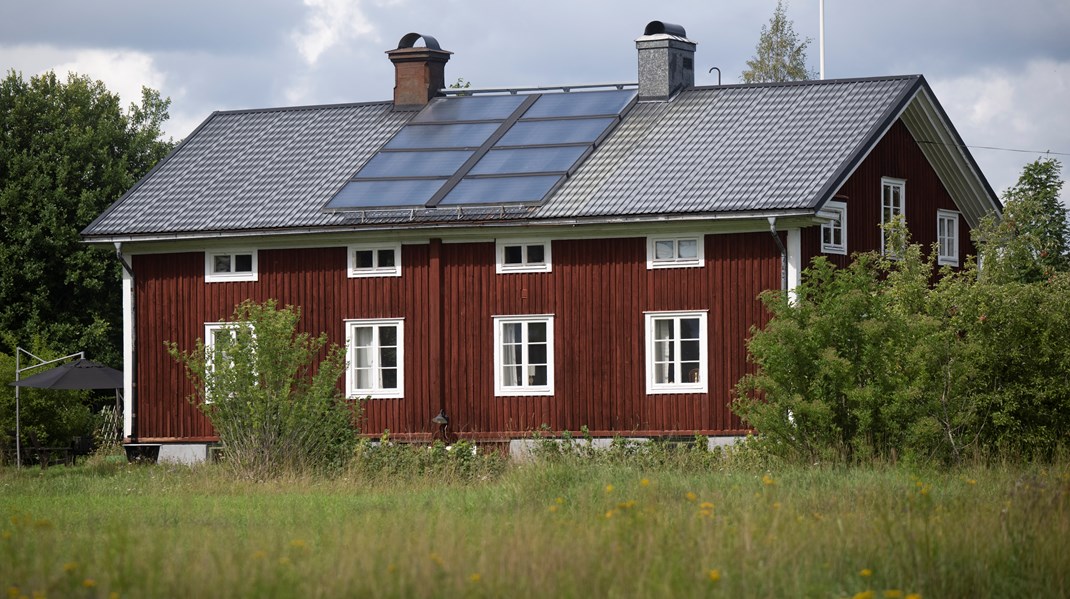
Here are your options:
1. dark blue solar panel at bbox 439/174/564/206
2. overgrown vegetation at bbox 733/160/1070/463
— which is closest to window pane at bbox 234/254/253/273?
dark blue solar panel at bbox 439/174/564/206

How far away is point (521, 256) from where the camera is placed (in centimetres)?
2797

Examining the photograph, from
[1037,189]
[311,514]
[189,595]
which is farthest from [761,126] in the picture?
[189,595]

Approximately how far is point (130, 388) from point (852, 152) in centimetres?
1404

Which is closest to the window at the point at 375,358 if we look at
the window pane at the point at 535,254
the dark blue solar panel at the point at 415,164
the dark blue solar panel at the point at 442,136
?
the window pane at the point at 535,254

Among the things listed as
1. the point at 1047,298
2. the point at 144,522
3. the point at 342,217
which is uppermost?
the point at 342,217

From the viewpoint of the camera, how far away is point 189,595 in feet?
32.5

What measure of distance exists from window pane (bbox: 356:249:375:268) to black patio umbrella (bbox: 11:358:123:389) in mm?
→ 5091

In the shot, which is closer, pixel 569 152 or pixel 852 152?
pixel 852 152

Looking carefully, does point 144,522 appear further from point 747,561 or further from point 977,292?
point 977,292

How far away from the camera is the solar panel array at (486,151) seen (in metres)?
28.2

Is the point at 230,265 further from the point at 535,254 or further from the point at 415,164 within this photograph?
the point at 535,254

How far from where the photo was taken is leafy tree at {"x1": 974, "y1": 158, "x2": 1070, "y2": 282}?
87.5ft

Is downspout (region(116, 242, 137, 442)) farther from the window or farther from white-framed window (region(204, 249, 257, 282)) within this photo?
the window

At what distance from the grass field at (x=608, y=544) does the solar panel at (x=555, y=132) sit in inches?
525
